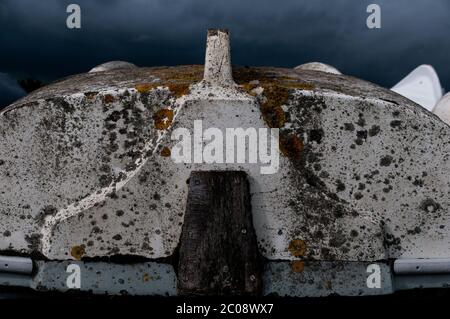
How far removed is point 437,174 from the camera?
9.62ft

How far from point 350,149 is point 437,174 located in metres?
0.43

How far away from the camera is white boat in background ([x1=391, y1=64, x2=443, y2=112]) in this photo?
6766 millimetres

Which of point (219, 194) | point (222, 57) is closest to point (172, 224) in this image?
point (219, 194)

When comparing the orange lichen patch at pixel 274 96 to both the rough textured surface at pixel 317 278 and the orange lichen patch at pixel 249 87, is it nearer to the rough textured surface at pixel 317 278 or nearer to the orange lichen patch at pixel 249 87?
the orange lichen patch at pixel 249 87

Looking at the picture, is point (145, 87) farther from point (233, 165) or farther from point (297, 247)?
point (297, 247)

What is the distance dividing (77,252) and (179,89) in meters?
0.85

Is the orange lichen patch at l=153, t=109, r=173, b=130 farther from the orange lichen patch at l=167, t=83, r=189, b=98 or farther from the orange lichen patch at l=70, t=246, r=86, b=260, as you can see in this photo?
the orange lichen patch at l=70, t=246, r=86, b=260

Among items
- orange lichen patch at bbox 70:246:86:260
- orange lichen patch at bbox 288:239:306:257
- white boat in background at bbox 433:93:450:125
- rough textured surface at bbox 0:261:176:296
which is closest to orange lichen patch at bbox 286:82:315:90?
orange lichen patch at bbox 288:239:306:257

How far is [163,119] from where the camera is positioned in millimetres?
2836

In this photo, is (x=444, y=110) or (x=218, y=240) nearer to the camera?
(x=218, y=240)

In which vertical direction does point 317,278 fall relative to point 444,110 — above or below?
below

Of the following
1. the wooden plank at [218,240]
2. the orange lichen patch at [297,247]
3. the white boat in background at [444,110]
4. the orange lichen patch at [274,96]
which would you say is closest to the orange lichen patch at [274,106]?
the orange lichen patch at [274,96]

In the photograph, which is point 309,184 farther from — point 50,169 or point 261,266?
point 50,169

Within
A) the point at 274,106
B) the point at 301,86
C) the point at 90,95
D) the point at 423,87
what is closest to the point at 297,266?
the point at 274,106
